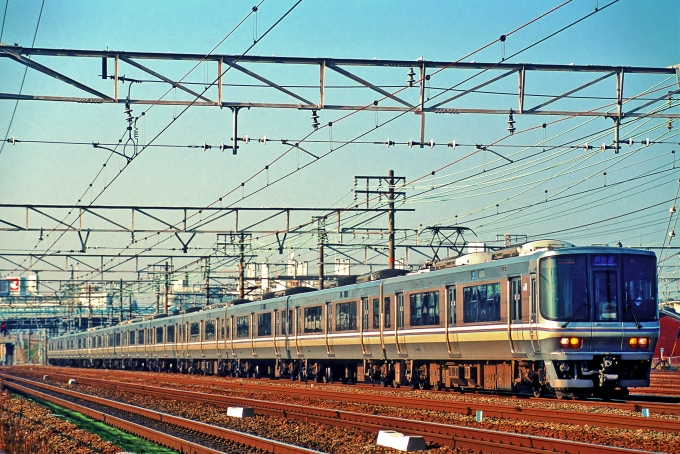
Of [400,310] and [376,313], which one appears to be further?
[376,313]

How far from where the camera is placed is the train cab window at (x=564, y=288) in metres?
18.8

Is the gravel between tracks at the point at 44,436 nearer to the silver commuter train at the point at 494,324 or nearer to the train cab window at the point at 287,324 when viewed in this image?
the silver commuter train at the point at 494,324

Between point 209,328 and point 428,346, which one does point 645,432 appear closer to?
point 428,346

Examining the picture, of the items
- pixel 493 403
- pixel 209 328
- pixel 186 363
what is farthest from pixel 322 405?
pixel 186 363

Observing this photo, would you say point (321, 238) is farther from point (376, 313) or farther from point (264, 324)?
point (376, 313)

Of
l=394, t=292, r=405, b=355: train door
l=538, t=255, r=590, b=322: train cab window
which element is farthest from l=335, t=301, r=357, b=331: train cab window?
l=538, t=255, r=590, b=322: train cab window

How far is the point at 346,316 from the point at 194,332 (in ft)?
62.0

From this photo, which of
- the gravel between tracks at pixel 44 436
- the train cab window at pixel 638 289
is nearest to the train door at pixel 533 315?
the train cab window at pixel 638 289

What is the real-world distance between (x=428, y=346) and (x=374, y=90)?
7.30m

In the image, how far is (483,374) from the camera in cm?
2202

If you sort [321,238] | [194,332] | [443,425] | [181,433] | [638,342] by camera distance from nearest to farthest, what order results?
1. [443,425]
2. [181,433]
3. [638,342]
4. [321,238]
5. [194,332]

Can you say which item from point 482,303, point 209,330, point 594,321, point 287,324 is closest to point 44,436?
point 482,303

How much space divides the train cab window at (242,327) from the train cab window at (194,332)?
615 cm

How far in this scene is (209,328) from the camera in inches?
1738
